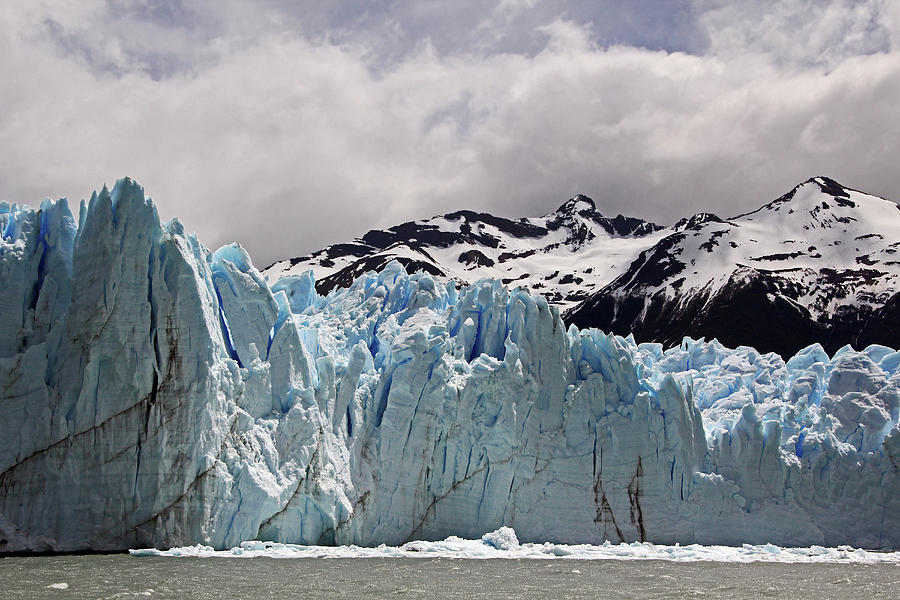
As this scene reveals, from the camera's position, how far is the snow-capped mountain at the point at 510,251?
109 m

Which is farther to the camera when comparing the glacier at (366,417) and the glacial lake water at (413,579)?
the glacier at (366,417)

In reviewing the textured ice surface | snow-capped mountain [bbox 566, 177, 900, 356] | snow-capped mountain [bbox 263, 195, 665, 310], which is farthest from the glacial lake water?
snow-capped mountain [bbox 263, 195, 665, 310]

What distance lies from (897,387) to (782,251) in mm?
62888

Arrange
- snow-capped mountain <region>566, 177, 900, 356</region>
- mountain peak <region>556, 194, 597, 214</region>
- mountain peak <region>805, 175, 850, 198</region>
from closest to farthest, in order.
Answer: snow-capped mountain <region>566, 177, 900, 356</region> → mountain peak <region>805, 175, 850, 198</region> → mountain peak <region>556, 194, 597, 214</region>

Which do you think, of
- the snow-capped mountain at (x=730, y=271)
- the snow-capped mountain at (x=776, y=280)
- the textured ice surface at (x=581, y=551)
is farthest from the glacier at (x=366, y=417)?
the snow-capped mountain at (x=776, y=280)

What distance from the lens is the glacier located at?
71.9 ft

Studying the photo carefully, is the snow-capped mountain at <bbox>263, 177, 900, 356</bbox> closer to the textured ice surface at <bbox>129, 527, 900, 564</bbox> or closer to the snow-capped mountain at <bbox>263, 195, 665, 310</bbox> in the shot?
the snow-capped mountain at <bbox>263, 195, 665, 310</bbox>

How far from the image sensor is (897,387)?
29.6m

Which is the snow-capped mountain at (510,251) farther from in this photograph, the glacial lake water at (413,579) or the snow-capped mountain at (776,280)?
the glacial lake water at (413,579)

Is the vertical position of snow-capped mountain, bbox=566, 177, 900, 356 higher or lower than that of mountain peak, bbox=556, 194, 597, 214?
lower

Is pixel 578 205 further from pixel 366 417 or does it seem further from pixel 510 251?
pixel 366 417

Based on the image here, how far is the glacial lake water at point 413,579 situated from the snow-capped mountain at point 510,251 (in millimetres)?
71558

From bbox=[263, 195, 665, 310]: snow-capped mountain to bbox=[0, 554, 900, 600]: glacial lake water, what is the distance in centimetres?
7156

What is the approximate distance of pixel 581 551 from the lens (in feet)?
85.2
